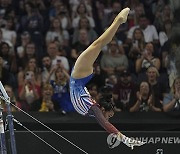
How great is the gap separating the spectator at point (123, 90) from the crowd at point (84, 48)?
0.02m

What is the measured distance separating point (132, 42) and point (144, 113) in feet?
9.48

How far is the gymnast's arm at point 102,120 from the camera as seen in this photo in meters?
6.73

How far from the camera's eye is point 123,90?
9781 mm

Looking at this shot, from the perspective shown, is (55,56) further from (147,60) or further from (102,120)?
(102,120)

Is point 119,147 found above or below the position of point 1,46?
below

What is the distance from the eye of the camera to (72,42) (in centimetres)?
1169

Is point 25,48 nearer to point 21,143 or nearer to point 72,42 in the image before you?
point 72,42

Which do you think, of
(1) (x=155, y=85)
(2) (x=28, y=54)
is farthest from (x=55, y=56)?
(1) (x=155, y=85)

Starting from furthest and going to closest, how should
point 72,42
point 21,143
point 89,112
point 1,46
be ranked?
point 72,42, point 1,46, point 21,143, point 89,112

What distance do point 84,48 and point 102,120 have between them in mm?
4533

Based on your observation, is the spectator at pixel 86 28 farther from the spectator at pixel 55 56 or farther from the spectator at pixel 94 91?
the spectator at pixel 94 91

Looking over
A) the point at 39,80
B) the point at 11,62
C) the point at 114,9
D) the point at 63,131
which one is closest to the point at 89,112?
the point at 63,131

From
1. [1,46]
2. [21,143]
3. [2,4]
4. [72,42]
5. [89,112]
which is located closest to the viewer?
[89,112]

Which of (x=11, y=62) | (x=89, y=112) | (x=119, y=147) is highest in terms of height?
(x=11, y=62)
